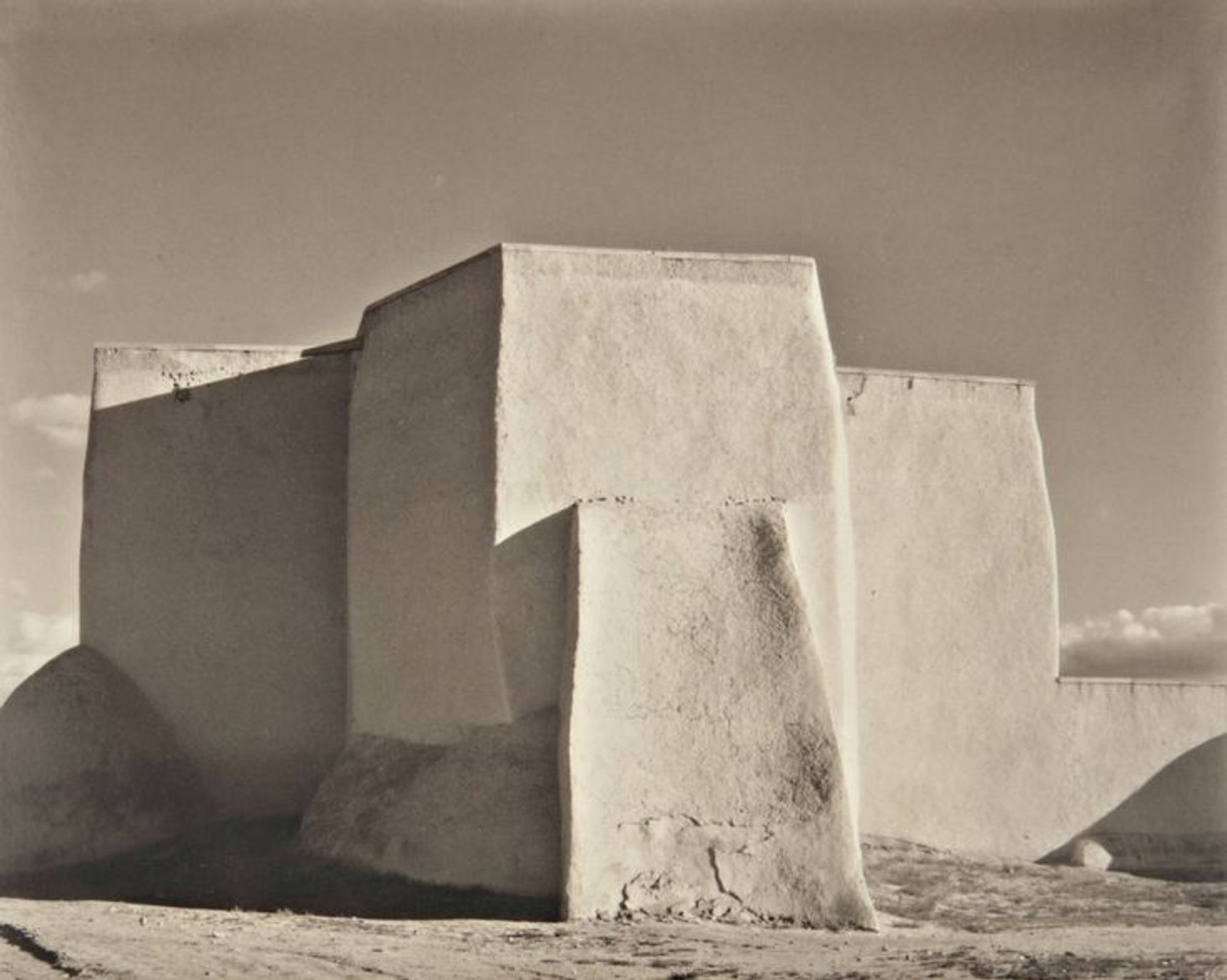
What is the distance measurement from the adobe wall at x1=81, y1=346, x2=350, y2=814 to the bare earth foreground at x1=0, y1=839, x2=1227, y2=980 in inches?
98.2

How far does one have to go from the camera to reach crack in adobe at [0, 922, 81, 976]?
30.7ft

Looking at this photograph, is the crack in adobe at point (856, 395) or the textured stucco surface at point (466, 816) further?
the crack in adobe at point (856, 395)

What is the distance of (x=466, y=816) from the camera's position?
468 inches

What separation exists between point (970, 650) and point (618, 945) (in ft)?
21.8

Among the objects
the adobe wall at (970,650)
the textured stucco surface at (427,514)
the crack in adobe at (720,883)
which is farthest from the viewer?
the adobe wall at (970,650)

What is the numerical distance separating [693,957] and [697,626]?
2808 millimetres

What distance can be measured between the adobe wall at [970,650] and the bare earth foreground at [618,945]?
7.59ft

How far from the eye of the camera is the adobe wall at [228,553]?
14758 millimetres

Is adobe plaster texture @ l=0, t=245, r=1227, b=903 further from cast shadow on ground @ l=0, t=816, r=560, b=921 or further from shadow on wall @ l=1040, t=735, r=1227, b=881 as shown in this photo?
cast shadow on ground @ l=0, t=816, r=560, b=921

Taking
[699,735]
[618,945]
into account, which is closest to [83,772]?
[699,735]

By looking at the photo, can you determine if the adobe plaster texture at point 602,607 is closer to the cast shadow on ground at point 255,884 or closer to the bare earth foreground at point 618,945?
the cast shadow on ground at point 255,884

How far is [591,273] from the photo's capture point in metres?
12.8

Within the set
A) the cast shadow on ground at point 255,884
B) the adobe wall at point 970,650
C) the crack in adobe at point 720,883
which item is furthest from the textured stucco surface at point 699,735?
the adobe wall at point 970,650

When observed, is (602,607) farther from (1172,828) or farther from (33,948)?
(1172,828)
